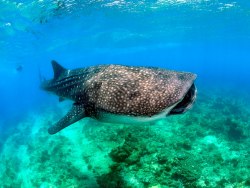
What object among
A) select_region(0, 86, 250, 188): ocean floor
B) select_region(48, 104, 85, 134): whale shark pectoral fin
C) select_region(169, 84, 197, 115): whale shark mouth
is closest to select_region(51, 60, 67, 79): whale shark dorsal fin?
select_region(48, 104, 85, 134): whale shark pectoral fin

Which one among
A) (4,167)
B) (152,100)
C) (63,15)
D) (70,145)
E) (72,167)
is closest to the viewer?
(152,100)

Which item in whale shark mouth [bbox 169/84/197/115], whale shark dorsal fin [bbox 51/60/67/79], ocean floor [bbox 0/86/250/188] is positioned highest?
whale shark mouth [bbox 169/84/197/115]

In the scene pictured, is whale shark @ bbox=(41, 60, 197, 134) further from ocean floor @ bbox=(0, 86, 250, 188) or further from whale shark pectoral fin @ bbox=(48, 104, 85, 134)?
ocean floor @ bbox=(0, 86, 250, 188)

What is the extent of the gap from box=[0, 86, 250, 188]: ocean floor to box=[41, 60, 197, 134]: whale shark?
3690mm

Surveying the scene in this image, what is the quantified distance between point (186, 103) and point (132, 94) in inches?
35.0

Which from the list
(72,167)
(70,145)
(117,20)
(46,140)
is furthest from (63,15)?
(72,167)

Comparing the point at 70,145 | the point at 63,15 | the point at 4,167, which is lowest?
the point at 4,167

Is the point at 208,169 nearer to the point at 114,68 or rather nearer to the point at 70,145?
the point at 114,68

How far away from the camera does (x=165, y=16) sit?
32344 mm

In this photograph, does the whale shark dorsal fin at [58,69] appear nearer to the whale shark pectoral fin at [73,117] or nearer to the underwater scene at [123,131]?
the underwater scene at [123,131]

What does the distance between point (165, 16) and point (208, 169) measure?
26.9 m

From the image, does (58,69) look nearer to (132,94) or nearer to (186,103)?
(132,94)

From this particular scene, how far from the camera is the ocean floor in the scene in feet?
26.2

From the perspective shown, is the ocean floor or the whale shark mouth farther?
the ocean floor
